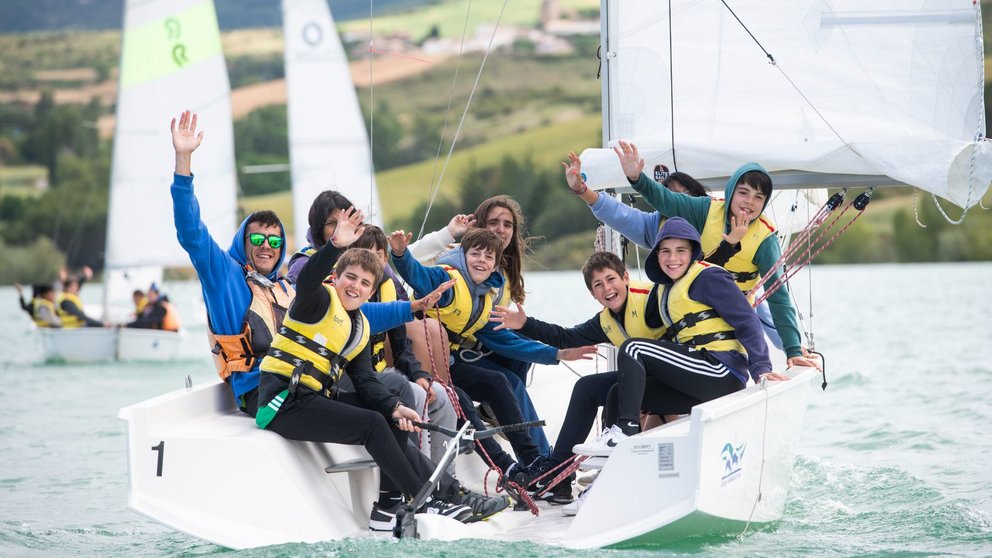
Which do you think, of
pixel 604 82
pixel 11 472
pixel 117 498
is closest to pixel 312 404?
pixel 604 82

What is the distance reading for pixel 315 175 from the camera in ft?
57.7

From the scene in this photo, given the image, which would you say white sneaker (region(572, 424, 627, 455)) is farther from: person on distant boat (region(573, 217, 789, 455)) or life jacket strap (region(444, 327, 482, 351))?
life jacket strap (region(444, 327, 482, 351))

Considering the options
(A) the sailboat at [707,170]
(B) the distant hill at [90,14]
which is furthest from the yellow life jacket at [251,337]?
(B) the distant hill at [90,14]

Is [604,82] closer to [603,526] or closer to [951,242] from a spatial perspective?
[603,526]

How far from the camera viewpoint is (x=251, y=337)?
4.15 metres

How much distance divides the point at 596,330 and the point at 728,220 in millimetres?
676

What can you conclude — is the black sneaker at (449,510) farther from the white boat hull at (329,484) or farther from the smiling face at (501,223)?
the smiling face at (501,223)

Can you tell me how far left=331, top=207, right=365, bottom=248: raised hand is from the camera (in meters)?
3.67

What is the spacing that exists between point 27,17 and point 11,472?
85.6 meters

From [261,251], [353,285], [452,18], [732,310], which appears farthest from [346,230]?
[452,18]

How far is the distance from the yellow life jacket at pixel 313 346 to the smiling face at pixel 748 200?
1619 millimetres

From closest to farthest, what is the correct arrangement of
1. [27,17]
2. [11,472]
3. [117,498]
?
[117,498]
[11,472]
[27,17]

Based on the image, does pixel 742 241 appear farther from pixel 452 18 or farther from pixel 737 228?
pixel 452 18

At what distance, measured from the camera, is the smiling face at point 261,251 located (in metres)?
4.27
